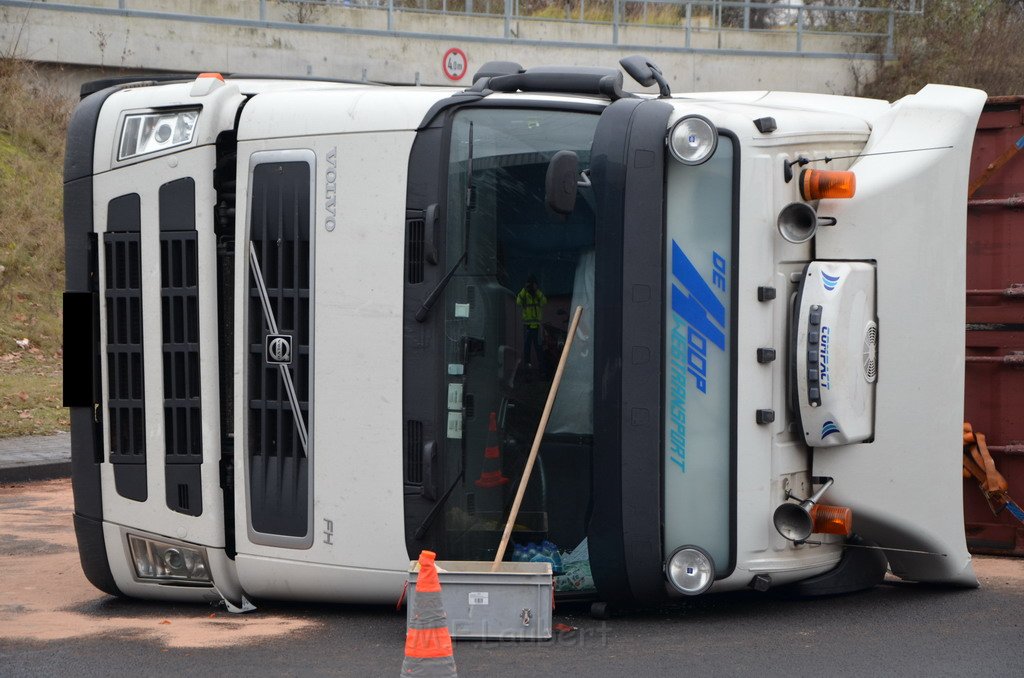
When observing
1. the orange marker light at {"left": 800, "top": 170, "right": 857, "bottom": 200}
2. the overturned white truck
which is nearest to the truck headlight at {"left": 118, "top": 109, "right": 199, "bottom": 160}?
the overturned white truck

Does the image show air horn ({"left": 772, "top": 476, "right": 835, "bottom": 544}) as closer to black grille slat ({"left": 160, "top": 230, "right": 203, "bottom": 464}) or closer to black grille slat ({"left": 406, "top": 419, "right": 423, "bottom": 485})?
black grille slat ({"left": 406, "top": 419, "right": 423, "bottom": 485})

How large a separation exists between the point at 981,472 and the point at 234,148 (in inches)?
153

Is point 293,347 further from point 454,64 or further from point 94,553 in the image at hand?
point 454,64

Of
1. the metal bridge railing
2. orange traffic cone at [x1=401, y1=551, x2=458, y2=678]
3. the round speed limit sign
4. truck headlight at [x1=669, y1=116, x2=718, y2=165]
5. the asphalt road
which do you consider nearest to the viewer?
orange traffic cone at [x1=401, y1=551, x2=458, y2=678]

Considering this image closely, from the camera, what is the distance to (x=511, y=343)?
16.9 ft

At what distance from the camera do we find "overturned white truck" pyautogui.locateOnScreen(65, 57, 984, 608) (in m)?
5.02

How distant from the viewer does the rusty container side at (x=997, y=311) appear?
6.33 m

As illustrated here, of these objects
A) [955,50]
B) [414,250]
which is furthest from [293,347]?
[955,50]

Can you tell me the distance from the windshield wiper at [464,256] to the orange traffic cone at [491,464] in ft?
1.65

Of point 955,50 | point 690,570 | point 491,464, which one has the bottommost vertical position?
point 690,570

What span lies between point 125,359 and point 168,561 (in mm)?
912

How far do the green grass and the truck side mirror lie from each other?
8.38 meters

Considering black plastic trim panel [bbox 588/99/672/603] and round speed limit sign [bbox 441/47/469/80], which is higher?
round speed limit sign [bbox 441/47/469/80]

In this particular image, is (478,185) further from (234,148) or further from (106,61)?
(106,61)
